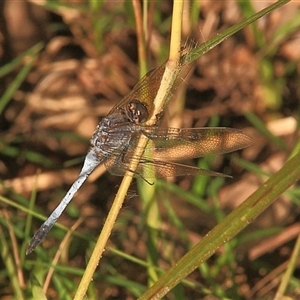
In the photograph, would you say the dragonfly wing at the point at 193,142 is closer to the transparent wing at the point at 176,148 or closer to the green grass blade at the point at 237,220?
the transparent wing at the point at 176,148

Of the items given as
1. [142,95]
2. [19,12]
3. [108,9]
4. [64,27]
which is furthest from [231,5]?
[142,95]

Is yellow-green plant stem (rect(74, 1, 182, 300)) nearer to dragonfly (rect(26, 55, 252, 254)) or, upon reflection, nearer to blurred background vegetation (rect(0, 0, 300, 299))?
dragonfly (rect(26, 55, 252, 254))

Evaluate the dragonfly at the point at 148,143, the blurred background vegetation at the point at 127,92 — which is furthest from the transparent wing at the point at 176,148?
the blurred background vegetation at the point at 127,92

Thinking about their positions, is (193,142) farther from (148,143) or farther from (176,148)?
(148,143)

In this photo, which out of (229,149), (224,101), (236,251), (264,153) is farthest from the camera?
(224,101)

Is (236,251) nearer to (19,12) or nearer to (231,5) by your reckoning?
(231,5)

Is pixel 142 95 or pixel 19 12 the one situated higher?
pixel 19 12
